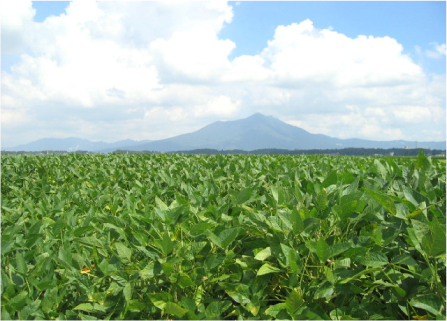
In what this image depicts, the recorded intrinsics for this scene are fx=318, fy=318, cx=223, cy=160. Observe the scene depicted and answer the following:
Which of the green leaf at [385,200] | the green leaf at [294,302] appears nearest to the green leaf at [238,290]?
the green leaf at [294,302]

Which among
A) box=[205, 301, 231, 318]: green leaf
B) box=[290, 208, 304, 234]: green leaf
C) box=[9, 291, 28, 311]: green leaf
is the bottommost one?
box=[205, 301, 231, 318]: green leaf

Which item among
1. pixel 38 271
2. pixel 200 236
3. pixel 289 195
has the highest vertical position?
pixel 289 195

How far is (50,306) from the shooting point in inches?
78.1

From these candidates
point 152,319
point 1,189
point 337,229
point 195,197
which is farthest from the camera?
point 1,189

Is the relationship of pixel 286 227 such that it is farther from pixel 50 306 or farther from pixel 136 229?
pixel 50 306

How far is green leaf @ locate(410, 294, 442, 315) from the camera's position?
1.75 m

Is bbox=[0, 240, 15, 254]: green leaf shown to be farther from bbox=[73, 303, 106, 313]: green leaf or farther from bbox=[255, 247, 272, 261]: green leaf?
bbox=[255, 247, 272, 261]: green leaf

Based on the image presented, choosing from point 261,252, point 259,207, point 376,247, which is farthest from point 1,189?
point 376,247

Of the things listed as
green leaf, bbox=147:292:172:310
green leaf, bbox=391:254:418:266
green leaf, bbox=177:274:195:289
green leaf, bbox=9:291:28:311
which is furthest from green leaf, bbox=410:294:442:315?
green leaf, bbox=9:291:28:311

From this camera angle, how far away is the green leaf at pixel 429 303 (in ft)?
5.73

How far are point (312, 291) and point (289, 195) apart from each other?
3.63ft

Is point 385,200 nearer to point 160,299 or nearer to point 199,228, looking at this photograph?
point 199,228

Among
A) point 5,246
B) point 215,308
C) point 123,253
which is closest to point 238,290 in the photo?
point 215,308

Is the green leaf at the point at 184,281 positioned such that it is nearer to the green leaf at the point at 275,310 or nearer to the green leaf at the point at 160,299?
the green leaf at the point at 160,299
